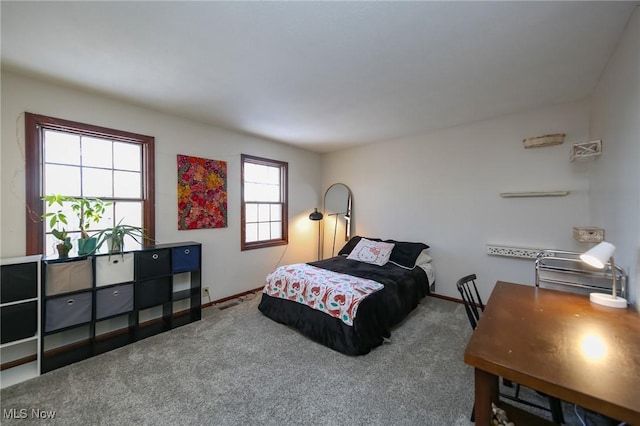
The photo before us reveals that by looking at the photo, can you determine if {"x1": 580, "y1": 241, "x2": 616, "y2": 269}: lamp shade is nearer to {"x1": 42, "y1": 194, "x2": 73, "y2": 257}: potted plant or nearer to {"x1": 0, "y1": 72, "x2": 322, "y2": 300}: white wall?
{"x1": 0, "y1": 72, "x2": 322, "y2": 300}: white wall

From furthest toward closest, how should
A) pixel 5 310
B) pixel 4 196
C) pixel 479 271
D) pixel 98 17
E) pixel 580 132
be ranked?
1. pixel 479 271
2. pixel 580 132
3. pixel 4 196
4. pixel 5 310
5. pixel 98 17

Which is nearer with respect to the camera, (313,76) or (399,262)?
(313,76)

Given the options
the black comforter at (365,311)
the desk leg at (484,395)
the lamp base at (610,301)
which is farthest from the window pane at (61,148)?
the lamp base at (610,301)

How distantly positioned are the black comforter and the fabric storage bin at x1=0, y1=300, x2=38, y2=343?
76.3 inches

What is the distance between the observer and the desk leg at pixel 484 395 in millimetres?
980

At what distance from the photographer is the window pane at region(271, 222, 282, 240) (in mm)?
4352

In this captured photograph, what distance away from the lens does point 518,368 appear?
900 mm

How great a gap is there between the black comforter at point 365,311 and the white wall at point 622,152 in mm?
1681

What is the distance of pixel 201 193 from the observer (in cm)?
333

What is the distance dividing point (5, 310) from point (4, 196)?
37.3 inches

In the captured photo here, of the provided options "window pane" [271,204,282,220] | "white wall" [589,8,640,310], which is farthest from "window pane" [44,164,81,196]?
"white wall" [589,8,640,310]

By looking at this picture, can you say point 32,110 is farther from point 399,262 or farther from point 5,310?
point 399,262

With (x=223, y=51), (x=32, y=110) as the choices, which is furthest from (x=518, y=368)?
(x=32, y=110)

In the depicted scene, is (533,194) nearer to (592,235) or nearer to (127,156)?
(592,235)
